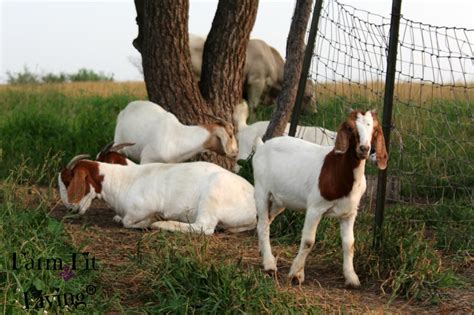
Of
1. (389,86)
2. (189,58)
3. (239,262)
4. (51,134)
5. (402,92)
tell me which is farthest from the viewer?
(402,92)

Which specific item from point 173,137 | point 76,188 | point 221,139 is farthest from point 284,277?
point 173,137

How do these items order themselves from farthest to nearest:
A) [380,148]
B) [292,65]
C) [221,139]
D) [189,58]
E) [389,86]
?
[189,58] → [221,139] → [292,65] → [389,86] → [380,148]

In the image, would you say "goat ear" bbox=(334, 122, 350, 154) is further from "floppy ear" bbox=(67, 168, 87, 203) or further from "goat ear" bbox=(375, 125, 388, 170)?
"floppy ear" bbox=(67, 168, 87, 203)

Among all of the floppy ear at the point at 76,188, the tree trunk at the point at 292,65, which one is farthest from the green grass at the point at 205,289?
the tree trunk at the point at 292,65

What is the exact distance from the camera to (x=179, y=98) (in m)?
10.7

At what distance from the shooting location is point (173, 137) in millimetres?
10055

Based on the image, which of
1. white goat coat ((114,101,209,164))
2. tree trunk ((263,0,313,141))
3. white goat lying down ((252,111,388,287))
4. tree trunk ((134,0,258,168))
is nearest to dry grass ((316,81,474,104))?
tree trunk ((263,0,313,141))

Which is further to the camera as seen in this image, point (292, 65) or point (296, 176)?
point (292, 65)

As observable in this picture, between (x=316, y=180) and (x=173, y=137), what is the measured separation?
3748 mm

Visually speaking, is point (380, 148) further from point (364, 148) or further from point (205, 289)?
point (205, 289)

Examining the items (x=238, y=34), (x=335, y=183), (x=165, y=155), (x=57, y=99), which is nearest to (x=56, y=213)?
(x=165, y=155)

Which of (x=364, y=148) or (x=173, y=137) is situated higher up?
(x=364, y=148)

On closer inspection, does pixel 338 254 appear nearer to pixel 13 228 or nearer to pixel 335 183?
pixel 335 183

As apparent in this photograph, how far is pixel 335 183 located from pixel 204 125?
3945mm
